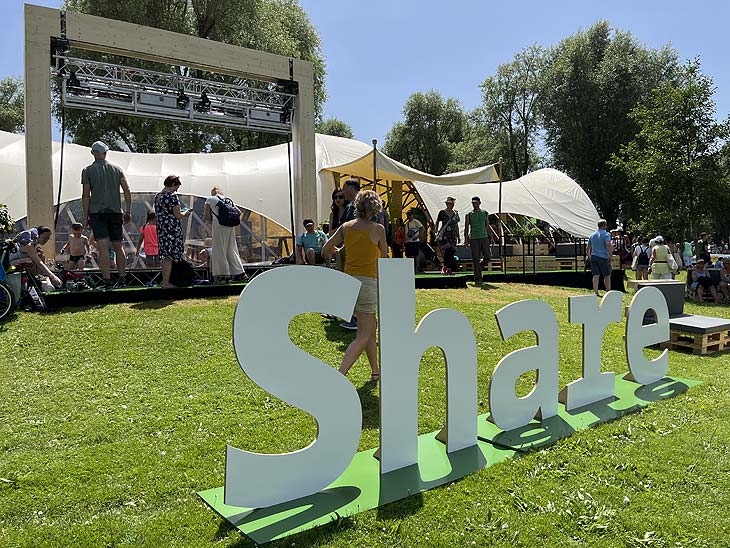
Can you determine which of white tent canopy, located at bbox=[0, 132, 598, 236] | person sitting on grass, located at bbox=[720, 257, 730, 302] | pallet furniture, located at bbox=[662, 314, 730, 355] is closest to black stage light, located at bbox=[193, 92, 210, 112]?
white tent canopy, located at bbox=[0, 132, 598, 236]

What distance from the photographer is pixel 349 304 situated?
3197 mm

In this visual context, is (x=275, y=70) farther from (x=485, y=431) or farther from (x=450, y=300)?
(x=485, y=431)

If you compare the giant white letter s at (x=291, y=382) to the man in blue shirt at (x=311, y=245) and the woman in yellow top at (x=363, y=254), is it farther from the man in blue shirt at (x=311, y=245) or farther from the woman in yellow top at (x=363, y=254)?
the man in blue shirt at (x=311, y=245)

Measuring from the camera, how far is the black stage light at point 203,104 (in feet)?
35.9

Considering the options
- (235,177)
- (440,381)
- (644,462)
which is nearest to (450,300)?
(440,381)

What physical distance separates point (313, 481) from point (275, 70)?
970 centimetres

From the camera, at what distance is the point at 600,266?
10969 millimetres

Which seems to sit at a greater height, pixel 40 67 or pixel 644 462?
pixel 40 67

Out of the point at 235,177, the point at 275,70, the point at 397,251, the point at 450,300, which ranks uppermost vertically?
the point at 275,70

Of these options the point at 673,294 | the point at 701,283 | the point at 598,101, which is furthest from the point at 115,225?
the point at 598,101

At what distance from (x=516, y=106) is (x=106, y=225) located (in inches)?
1312

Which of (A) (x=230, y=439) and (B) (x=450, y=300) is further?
(B) (x=450, y=300)

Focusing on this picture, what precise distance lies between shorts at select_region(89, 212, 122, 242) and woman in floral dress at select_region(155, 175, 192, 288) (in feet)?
1.81

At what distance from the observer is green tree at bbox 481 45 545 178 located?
3494cm
